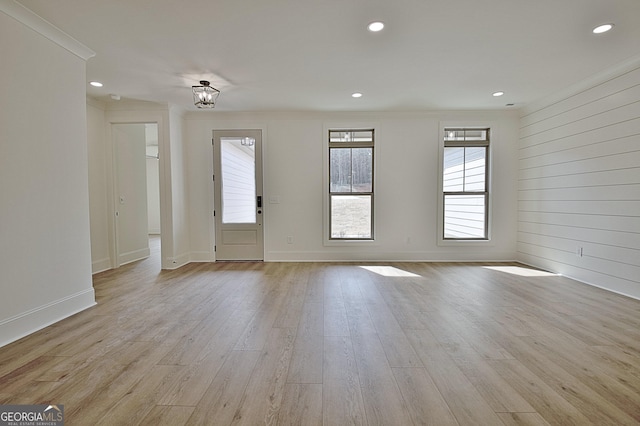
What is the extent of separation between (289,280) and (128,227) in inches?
131

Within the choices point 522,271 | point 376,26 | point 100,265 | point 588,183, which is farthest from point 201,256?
point 588,183

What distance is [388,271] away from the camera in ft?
14.4

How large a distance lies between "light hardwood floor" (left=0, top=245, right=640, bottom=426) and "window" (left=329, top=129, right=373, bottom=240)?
1.89m

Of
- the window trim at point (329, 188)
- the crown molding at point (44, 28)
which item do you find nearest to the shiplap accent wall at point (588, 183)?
the window trim at point (329, 188)

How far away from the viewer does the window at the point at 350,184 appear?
5160 mm

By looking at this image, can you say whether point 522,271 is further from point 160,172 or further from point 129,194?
point 129,194

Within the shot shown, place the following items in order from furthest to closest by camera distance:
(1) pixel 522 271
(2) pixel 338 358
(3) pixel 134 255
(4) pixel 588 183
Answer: (3) pixel 134 255 → (1) pixel 522 271 → (4) pixel 588 183 → (2) pixel 338 358

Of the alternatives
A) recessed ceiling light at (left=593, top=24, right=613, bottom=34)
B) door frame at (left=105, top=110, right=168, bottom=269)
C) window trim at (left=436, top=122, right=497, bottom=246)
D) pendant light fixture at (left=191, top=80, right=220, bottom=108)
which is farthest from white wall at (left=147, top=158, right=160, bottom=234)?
recessed ceiling light at (left=593, top=24, right=613, bottom=34)

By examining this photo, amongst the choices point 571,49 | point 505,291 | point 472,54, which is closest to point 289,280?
point 505,291

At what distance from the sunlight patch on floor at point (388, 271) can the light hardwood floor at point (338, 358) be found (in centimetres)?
69

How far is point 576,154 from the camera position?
12.8 ft

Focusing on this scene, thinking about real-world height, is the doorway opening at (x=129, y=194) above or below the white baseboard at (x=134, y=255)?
above

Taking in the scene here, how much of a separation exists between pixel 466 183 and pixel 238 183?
4.23 metres

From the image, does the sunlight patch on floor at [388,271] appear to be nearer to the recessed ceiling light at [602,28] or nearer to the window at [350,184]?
the window at [350,184]
